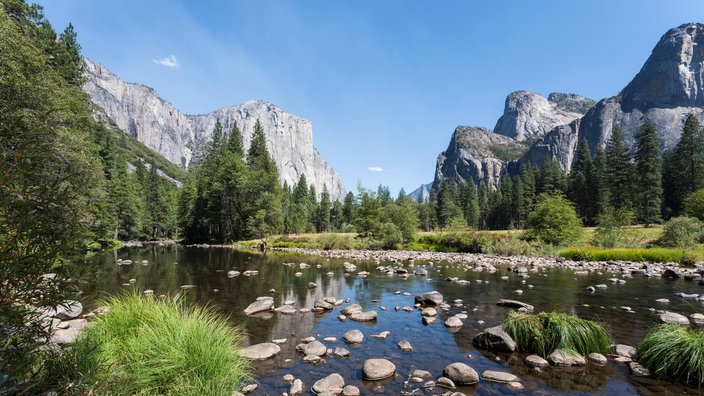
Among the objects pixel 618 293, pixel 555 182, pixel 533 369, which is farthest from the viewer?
pixel 555 182

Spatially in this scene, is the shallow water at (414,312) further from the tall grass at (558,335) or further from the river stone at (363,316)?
the tall grass at (558,335)

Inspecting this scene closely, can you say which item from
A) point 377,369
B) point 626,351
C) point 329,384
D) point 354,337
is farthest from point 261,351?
point 626,351

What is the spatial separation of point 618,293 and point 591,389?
495 inches

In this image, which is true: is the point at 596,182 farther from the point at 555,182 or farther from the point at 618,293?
the point at 618,293

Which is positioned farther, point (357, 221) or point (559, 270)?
point (357, 221)

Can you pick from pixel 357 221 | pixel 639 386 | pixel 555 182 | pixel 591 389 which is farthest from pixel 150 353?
pixel 555 182

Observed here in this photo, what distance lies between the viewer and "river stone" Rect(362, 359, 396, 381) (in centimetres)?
782

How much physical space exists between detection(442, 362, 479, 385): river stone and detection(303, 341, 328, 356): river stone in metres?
3.30

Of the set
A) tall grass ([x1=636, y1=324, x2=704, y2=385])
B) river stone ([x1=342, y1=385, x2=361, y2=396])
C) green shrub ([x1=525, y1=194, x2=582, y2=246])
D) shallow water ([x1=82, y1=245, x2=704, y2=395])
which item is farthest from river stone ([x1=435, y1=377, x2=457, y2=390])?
green shrub ([x1=525, y1=194, x2=582, y2=246])

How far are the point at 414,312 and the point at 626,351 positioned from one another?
686 cm

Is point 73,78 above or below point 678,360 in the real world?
above

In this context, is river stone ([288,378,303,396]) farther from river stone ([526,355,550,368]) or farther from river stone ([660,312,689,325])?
river stone ([660,312,689,325])

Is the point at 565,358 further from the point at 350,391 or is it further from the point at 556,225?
the point at 556,225

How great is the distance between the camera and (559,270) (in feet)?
84.8
